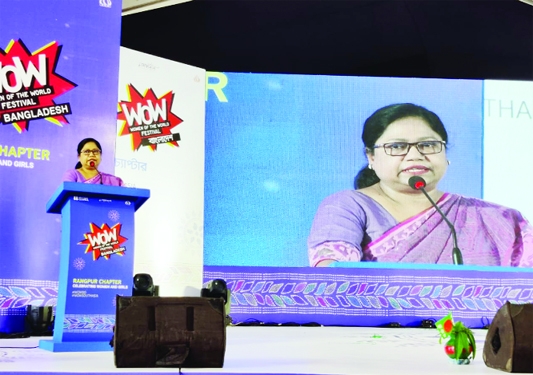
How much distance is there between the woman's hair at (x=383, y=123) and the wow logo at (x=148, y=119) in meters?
1.65

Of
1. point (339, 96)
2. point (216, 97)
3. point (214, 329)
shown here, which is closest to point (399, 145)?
point (339, 96)

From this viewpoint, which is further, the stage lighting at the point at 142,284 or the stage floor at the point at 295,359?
the stage lighting at the point at 142,284

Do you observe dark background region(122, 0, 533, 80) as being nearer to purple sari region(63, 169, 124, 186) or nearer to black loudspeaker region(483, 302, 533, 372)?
purple sari region(63, 169, 124, 186)

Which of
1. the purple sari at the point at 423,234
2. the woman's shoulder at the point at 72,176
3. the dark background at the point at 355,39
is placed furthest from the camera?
the dark background at the point at 355,39

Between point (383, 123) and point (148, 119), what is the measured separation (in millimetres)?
2075

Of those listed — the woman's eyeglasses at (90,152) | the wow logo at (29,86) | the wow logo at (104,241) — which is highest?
the wow logo at (29,86)

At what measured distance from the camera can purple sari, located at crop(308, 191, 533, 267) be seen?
6.22 m

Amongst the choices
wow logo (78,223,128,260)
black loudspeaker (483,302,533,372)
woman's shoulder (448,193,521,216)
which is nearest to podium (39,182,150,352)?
wow logo (78,223,128,260)

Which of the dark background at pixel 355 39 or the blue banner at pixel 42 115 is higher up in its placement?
the dark background at pixel 355 39

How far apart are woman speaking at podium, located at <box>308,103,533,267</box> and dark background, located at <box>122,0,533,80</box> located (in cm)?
78

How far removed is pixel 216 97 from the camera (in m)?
6.43

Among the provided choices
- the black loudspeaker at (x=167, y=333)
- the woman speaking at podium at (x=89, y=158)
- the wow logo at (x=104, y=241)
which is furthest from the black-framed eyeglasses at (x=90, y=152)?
the black loudspeaker at (x=167, y=333)

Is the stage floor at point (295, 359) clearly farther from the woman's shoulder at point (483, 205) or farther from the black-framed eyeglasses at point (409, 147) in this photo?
the black-framed eyeglasses at point (409, 147)

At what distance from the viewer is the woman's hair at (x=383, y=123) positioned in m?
6.43
